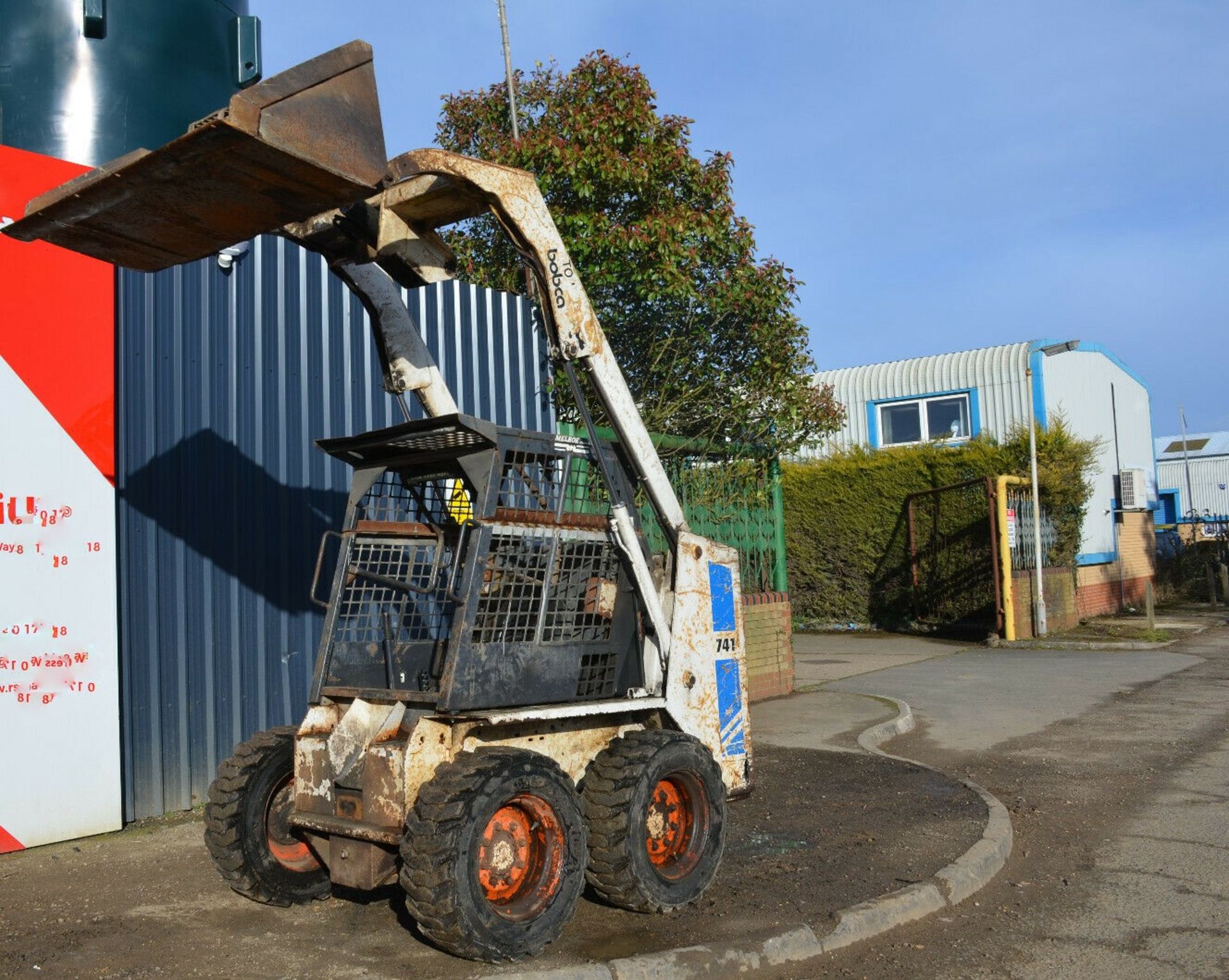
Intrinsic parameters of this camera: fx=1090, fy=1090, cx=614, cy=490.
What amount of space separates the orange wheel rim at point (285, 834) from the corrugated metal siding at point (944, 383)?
1878 centimetres

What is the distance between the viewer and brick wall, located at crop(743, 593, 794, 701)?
491 inches

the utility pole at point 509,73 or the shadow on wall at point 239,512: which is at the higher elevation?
the utility pole at point 509,73

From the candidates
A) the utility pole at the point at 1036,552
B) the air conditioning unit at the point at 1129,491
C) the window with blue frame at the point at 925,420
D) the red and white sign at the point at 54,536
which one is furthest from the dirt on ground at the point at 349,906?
the air conditioning unit at the point at 1129,491

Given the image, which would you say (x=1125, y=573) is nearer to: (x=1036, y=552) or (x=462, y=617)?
(x=1036, y=552)

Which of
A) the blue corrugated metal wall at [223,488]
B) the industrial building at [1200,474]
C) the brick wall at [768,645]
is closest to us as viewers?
the blue corrugated metal wall at [223,488]

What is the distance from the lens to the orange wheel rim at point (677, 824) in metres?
5.45

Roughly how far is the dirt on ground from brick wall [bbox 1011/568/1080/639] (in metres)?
12.5

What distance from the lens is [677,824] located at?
5.57m

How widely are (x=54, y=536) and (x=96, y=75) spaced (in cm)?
337

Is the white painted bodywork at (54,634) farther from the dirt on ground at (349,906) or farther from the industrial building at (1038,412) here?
the industrial building at (1038,412)

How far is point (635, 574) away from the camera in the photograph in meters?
5.61

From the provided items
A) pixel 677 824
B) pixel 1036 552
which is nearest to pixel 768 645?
pixel 677 824

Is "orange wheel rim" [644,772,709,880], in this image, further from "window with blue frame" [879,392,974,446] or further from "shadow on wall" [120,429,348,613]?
"window with blue frame" [879,392,974,446]

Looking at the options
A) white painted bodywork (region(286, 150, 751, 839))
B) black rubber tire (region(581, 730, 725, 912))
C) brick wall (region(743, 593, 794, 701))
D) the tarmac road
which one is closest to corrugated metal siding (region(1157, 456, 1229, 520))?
the tarmac road
